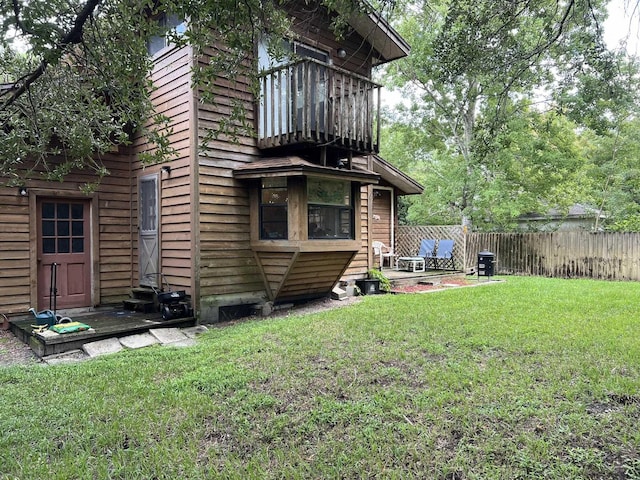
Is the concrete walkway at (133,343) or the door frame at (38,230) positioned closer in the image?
the concrete walkway at (133,343)

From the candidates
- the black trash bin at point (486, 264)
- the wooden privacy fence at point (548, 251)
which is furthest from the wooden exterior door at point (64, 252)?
the wooden privacy fence at point (548, 251)

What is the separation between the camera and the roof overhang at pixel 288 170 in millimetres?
6570

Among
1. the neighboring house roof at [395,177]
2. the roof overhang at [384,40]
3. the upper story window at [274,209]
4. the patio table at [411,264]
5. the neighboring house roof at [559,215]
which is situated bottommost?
the patio table at [411,264]

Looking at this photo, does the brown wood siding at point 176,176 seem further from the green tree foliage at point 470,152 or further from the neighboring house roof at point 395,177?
the neighboring house roof at point 395,177

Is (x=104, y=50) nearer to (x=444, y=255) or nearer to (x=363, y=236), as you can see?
(x=363, y=236)

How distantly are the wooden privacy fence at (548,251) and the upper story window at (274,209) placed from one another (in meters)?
8.72

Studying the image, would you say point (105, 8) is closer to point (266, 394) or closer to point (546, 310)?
point (266, 394)

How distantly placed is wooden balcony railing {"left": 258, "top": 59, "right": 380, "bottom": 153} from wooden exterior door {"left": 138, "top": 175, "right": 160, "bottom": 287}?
6.99 ft

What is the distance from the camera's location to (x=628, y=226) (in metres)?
14.6

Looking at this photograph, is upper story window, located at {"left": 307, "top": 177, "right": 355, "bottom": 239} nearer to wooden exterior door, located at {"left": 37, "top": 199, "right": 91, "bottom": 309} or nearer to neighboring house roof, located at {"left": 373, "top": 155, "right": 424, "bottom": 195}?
wooden exterior door, located at {"left": 37, "top": 199, "right": 91, "bottom": 309}

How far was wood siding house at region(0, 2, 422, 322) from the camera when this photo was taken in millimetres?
6699

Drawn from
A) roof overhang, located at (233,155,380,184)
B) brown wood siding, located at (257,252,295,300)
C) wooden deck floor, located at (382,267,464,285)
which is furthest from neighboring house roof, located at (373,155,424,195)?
brown wood siding, located at (257,252,295,300)

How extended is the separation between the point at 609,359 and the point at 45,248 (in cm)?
802

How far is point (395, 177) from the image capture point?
A: 12820 mm
